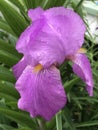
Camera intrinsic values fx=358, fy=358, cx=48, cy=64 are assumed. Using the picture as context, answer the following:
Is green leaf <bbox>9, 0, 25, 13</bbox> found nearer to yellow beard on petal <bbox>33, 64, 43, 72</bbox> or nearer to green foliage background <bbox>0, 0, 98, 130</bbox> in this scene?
green foliage background <bbox>0, 0, 98, 130</bbox>

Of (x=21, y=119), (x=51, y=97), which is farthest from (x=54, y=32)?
(x=21, y=119)

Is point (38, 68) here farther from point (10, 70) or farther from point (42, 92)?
point (10, 70)

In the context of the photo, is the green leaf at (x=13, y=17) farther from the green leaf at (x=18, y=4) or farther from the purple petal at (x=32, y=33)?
the purple petal at (x=32, y=33)

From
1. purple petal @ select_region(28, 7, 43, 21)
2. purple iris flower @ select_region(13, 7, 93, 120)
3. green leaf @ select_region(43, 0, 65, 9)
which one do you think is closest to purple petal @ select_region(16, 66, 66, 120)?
purple iris flower @ select_region(13, 7, 93, 120)

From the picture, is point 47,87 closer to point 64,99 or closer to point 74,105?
point 64,99

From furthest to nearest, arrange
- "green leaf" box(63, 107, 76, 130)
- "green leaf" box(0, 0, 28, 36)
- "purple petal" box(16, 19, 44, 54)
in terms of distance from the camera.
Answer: "green leaf" box(63, 107, 76, 130)
"green leaf" box(0, 0, 28, 36)
"purple petal" box(16, 19, 44, 54)

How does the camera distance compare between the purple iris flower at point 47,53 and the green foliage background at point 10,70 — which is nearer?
the purple iris flower at point 47,53

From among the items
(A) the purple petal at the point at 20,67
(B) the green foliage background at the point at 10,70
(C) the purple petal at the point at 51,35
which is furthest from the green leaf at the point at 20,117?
(C) the purple petal at the point at 51,35
